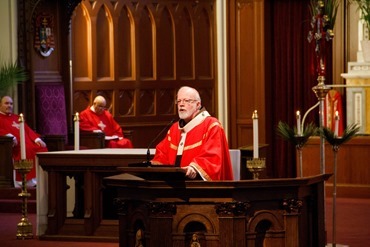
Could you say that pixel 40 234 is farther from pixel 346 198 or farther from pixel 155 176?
pixel 346 198

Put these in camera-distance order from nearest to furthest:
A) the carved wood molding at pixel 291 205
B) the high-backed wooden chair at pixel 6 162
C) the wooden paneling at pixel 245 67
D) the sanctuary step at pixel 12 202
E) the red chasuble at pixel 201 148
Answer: the carved wood molding at pixel 291 205 < the red chasuble at pixel 201 148 < the sanctuary step at pixel 12 202 < the high-backed wooden chair at pixel 6 162 < the wooden paneling at pixel 245 67

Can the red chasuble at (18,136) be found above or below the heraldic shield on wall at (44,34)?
below

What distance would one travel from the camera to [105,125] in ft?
48.4

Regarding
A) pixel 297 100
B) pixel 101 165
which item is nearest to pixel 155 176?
pixel 101 165

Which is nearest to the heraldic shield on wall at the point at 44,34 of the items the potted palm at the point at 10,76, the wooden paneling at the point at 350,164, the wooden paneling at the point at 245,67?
the potted palm at the point at 10,76

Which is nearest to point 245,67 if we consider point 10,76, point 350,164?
point 350,164

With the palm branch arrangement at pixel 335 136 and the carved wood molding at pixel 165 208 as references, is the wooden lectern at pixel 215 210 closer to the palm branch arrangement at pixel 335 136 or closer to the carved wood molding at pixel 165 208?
the carved wood molding at pixel 165 208

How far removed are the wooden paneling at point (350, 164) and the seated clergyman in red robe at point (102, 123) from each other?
268cm

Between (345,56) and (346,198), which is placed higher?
(345,56)

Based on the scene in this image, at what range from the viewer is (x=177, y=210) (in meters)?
7.14

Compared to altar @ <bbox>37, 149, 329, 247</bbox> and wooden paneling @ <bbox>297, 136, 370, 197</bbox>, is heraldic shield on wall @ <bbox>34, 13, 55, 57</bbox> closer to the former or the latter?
wooden paneling @ <bbox>297, 136, 370, 197</bbox>

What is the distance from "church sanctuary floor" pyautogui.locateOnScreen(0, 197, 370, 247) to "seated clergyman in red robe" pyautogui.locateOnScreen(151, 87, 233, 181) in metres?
1.69

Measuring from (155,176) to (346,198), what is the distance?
6.40m

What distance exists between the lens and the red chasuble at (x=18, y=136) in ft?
42.4
